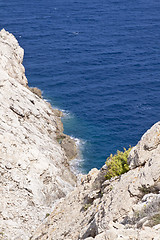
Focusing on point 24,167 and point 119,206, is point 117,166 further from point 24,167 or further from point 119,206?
point 24,167

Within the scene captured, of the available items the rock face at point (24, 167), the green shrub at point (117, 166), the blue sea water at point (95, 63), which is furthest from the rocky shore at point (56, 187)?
the blue sea water at point (95, 63)

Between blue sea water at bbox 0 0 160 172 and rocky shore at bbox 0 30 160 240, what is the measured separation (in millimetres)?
11417

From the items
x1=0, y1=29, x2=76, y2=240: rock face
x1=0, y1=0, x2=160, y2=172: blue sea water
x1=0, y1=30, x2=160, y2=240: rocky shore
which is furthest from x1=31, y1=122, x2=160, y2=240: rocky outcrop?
x1=0, y1=0, x2=160, y2=172: blue sea water

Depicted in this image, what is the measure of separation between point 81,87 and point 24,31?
48031 millimetres

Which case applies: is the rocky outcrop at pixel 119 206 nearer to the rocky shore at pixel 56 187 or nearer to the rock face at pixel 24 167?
the rocky shore at pixel 56 187

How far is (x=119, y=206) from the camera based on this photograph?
71.1 feet

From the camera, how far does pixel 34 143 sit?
48.3m

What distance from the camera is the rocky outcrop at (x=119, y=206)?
17594 millimetres

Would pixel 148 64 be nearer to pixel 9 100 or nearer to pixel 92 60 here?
pixel 92 60

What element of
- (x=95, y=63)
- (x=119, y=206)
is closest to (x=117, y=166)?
(x=119, y=206)

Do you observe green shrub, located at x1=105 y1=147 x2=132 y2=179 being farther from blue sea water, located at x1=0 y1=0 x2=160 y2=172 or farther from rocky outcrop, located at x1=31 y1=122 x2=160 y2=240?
blue sea water, located at x1=0 y1=0 x2=160 y2=172

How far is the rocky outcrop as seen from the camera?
17.6 m

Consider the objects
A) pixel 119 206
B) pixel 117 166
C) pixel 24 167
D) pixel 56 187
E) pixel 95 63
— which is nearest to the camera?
pixel 119 206

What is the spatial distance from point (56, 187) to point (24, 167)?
6.07 meters
